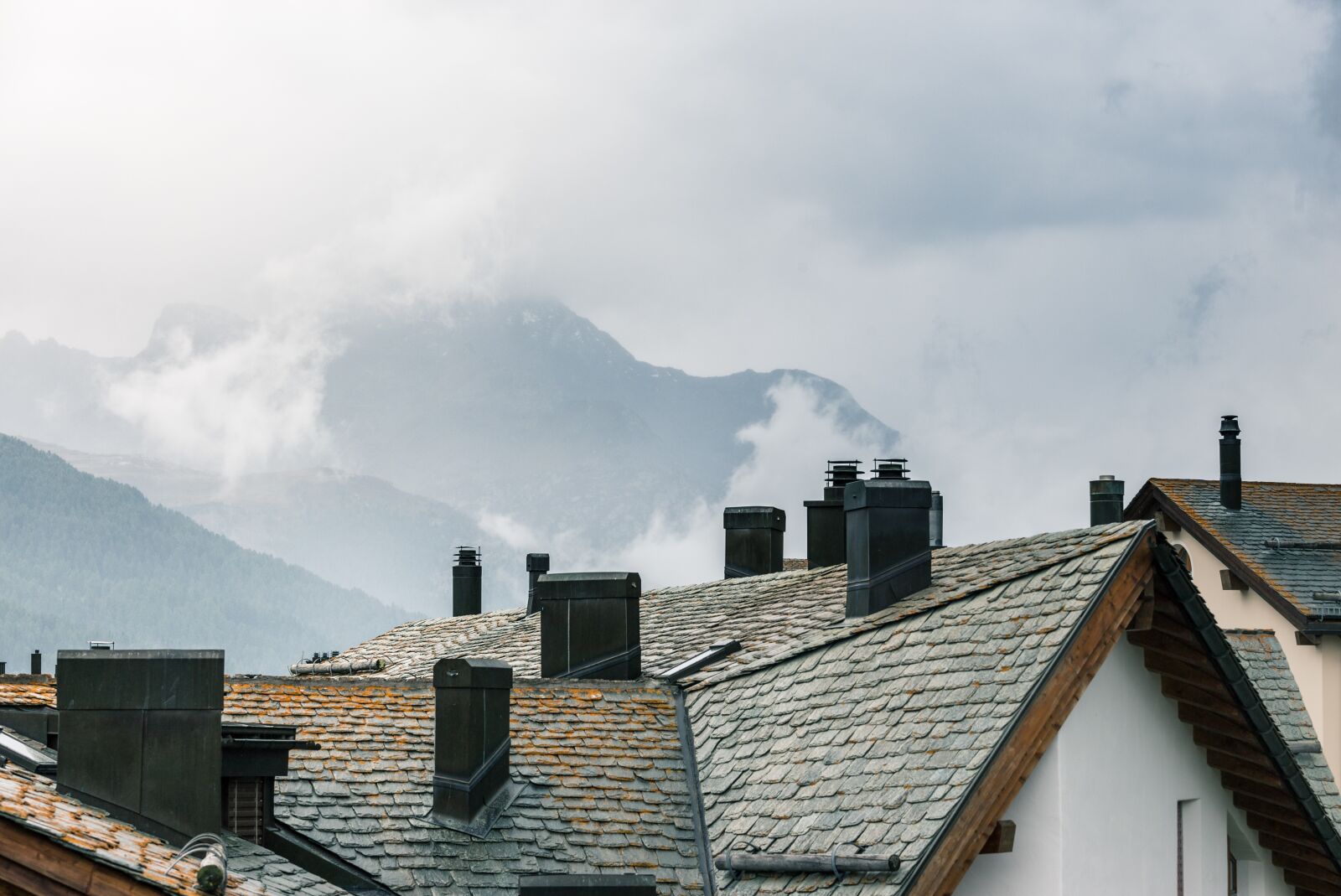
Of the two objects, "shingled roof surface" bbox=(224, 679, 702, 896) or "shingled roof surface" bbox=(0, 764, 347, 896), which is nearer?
"shingled roof surface" bbox=(0, 764, 347, 896)

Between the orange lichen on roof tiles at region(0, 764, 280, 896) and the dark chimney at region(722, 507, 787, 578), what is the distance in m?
19.8

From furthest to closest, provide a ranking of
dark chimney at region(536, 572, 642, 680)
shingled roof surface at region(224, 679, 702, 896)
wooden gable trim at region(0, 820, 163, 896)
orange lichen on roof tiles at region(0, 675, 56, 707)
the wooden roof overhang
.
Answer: dark chimney at region(536, 572, 642, 680) < orange lichen on roof tiles at region(0, 675, 56, 707) < shingled roof surface at region(224, 679, 702, 896) < the wooden roof overhang < wooden gable trim at region(0, 820, 163, 896)

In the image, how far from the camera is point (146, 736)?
1486cm

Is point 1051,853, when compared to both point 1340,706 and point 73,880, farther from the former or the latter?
point 1340,706

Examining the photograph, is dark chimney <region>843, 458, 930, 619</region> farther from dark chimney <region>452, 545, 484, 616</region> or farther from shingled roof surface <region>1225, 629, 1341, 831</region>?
dark chimney <region>452, 545, 484, 616</region>

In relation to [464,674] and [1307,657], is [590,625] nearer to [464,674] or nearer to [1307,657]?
[464,674]

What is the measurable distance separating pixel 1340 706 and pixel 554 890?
20.8 metres

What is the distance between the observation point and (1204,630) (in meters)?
16.6

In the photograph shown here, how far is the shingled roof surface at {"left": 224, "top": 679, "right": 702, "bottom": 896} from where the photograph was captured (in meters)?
17.5

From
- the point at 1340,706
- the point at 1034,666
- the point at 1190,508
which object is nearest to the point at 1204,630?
the point at 1034,666

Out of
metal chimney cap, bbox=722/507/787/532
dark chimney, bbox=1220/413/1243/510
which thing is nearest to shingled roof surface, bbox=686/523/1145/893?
metal chimney cap, bbox=722/507/787/532

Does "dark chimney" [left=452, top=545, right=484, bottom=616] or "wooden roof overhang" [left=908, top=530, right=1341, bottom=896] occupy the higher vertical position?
"dark chimney" [left=452, top=545, right=484, bottom=616]

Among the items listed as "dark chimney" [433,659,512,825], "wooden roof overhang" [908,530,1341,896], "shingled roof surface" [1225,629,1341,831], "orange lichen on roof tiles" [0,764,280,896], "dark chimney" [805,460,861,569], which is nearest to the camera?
"orange lichen on roof tiles" [0,764,280,896]

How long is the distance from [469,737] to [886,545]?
503 cm
